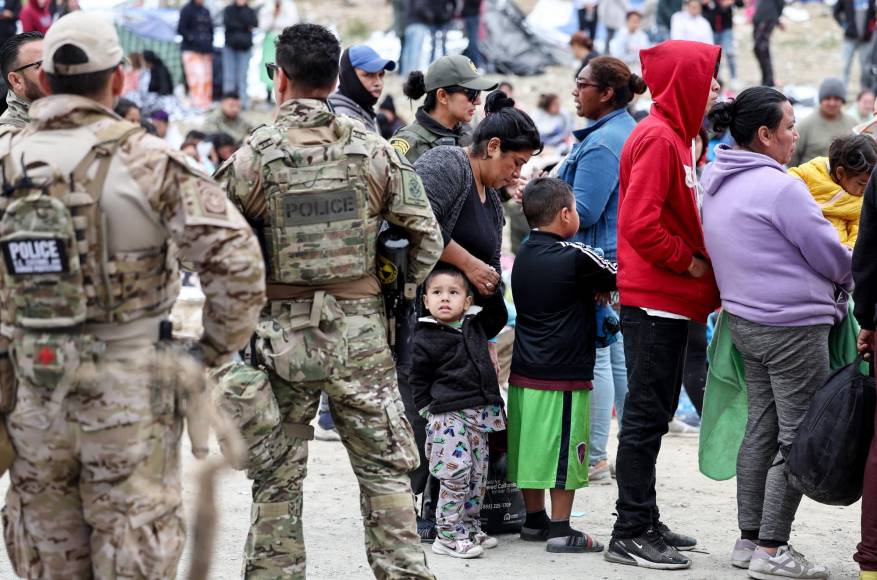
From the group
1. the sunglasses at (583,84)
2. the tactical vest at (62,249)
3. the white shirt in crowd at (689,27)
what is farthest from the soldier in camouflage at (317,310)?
the white shirt in crowd at (689,27)

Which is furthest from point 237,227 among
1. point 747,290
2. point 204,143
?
point 204,143

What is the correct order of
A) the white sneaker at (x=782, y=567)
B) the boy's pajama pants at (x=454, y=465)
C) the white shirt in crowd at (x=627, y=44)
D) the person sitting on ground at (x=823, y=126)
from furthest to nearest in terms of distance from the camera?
the white shirt in crowd at (x=627, y=44)
the person sitting on ground at (x=823, y=126)
the boy's pajama pants at (x=454, y=465)
the white sneaker at (x=782, y=567)

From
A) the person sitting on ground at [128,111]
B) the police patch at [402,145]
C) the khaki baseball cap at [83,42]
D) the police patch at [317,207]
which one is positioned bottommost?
the person sitting on ground at [128,111]

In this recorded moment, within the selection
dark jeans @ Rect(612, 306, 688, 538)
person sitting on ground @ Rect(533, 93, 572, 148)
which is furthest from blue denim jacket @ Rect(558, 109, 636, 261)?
person sitting on ground @ Rect(533, 93, 572, 148)

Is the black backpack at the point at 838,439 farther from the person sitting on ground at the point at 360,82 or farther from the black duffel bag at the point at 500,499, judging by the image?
the person sitting on ground at the point at 360,82

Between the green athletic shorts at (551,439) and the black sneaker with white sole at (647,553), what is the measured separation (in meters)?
0.33

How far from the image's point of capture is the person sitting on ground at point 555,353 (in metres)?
5.61

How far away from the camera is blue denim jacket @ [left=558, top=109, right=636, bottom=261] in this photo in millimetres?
6305

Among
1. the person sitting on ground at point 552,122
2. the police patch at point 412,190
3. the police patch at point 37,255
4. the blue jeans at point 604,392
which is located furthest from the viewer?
the person sitting on ground at point 552,122

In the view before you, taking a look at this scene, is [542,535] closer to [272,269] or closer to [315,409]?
[315,409]

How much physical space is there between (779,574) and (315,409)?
7.10 feet

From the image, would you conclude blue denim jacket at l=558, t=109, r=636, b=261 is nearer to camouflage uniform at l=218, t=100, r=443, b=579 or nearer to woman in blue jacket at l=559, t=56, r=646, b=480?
woman in blue jacket at l=559, t=56, r=646, b=480

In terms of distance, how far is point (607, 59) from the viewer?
6395 millimetres

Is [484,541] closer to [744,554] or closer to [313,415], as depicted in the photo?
[744,554]
